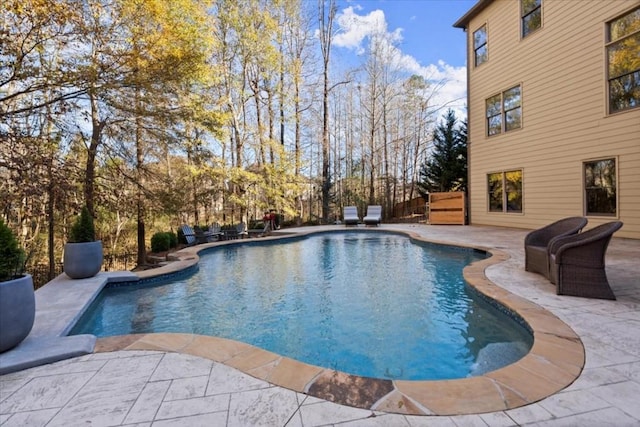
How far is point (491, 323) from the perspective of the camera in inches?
132

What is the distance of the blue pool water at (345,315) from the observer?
2.80 meters

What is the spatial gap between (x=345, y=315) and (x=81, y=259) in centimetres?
402

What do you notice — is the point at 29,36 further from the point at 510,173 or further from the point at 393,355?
the point at 510,173

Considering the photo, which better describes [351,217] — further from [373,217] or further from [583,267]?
[583,267]

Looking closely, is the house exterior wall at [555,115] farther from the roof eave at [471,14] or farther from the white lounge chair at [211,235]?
the white lounge chair at [211,235]

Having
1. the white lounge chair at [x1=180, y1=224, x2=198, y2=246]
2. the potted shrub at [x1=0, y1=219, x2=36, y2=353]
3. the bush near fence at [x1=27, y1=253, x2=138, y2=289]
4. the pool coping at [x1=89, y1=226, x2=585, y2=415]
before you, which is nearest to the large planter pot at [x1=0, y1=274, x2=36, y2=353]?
the potted shrub at [x1=0, y1=219, x2=36, y2=353]

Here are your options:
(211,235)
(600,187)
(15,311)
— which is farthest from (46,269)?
(600,187)

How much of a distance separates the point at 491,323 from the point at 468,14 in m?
11.8

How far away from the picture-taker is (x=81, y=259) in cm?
473

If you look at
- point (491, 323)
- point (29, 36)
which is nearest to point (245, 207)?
point (29, 36)

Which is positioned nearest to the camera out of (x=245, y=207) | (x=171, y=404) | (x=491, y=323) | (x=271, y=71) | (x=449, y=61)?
(x=171, y=404)

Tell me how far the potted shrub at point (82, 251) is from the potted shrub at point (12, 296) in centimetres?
234

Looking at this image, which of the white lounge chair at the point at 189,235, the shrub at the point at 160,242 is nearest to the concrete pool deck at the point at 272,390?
the white lounge chair at the point at 189,235

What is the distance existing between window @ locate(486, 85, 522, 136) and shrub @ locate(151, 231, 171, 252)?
36.6 ft
